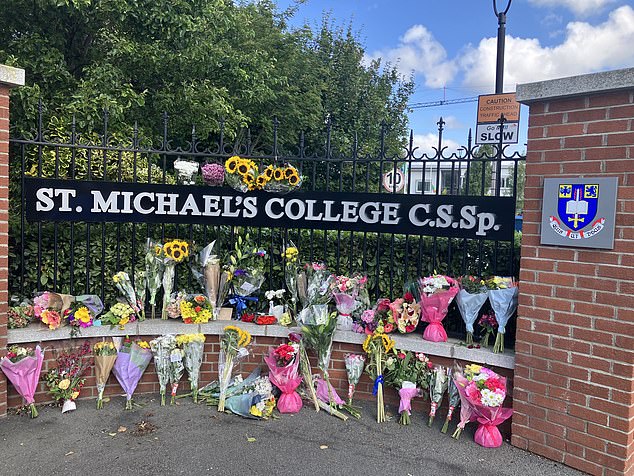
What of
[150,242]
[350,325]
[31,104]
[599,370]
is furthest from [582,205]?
[31,104]

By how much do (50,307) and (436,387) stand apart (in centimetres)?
326

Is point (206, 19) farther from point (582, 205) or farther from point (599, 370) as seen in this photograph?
point (599, 370)

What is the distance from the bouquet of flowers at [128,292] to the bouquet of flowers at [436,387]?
261 cm

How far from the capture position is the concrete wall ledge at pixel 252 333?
385 centimetres

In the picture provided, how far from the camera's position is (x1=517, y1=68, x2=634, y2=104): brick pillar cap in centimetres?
305

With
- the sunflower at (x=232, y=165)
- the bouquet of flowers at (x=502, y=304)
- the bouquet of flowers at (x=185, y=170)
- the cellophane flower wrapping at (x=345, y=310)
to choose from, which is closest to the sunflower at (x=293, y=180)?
the sunflower at (x=232, y=165)

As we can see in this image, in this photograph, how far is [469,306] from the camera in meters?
3.98

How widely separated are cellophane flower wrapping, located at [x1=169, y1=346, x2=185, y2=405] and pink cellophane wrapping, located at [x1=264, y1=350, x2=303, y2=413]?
28.5 inches

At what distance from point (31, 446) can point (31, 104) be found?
4.41 m

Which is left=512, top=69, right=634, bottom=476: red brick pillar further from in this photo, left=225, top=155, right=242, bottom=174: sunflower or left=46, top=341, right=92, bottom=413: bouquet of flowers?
left=46, top=341, right=92, bottom=413: bouquet of flowers

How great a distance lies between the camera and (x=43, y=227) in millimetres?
4809

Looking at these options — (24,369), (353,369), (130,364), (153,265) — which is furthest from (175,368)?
(353,369)

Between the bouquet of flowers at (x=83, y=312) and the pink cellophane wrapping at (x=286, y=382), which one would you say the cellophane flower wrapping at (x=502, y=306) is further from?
the bouquet of flowers at (x=83, y=312)

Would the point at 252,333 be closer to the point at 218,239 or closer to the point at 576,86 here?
the point at 218,239
